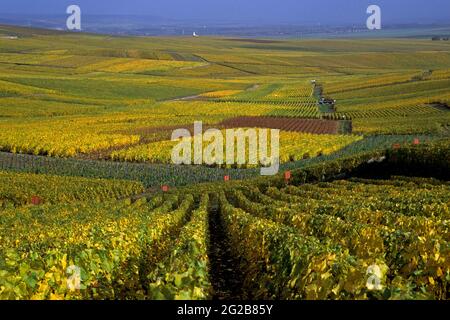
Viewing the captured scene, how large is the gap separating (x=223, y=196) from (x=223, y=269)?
18432 mm

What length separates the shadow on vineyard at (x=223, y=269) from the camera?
13047 mm

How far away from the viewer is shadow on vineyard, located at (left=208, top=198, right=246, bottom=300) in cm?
1305

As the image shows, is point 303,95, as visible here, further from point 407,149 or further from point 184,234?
point 184,234

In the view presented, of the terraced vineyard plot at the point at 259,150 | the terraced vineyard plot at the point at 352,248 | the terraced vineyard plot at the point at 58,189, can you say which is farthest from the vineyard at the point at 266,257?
the terraced vineyard plot at the point at 259,150

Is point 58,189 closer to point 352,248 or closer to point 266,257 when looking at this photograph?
point 266,257

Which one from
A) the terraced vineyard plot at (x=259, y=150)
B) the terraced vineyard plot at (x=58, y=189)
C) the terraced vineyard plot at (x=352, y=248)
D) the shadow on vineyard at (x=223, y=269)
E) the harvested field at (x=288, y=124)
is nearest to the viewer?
the terraced vineyard plot at (x=352, y=248)

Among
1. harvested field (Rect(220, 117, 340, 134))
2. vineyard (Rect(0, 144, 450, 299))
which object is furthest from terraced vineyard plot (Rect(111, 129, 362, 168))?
vineyard (Rect(0, 144, 450, 299))

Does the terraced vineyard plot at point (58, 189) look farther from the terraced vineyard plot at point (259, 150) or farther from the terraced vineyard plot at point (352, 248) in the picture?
the terraced vineyard plot at point (352, 248)

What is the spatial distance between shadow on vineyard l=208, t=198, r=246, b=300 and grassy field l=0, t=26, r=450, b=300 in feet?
0.25

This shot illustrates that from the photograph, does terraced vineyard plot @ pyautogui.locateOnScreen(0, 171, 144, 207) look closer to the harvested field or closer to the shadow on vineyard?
the shadow on vineyard

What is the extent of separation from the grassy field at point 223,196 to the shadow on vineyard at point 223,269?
0.08 m

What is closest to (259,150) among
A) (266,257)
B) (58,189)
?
(58,189)

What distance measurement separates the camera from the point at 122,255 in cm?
1341
